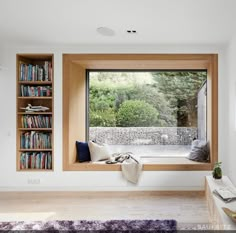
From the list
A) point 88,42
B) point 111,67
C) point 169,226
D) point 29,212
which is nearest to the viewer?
point 169,226

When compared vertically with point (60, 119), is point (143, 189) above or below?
below

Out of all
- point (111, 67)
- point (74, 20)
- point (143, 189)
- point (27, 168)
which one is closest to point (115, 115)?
point (111, 67)

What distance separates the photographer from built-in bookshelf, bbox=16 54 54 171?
159 inches

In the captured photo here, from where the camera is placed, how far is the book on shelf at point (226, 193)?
2671 mm

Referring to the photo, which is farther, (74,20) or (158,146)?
(158,146)

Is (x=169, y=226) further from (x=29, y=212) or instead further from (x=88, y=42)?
(x=88, y=42)

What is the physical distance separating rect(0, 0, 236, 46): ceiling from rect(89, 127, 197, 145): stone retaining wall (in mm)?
1611

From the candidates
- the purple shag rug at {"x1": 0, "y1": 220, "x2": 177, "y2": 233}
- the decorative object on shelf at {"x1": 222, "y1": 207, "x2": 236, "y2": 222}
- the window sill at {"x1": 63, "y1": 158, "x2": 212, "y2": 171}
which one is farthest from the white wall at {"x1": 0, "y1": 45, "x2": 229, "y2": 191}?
the decorative object on shelf at {"x1": 222, "y1": 207, "x2": 236, "y2": 222}

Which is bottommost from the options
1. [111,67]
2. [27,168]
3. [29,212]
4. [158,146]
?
[29,212]

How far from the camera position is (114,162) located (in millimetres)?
4133

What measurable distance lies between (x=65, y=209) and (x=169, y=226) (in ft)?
4.67

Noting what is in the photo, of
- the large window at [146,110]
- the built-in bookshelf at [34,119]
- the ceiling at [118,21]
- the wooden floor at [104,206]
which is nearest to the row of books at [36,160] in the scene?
the built-in bookshelf at [34,119]

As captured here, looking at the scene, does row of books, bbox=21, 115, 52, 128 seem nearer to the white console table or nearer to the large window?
the large window

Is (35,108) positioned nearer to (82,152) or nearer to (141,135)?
(82,152)
